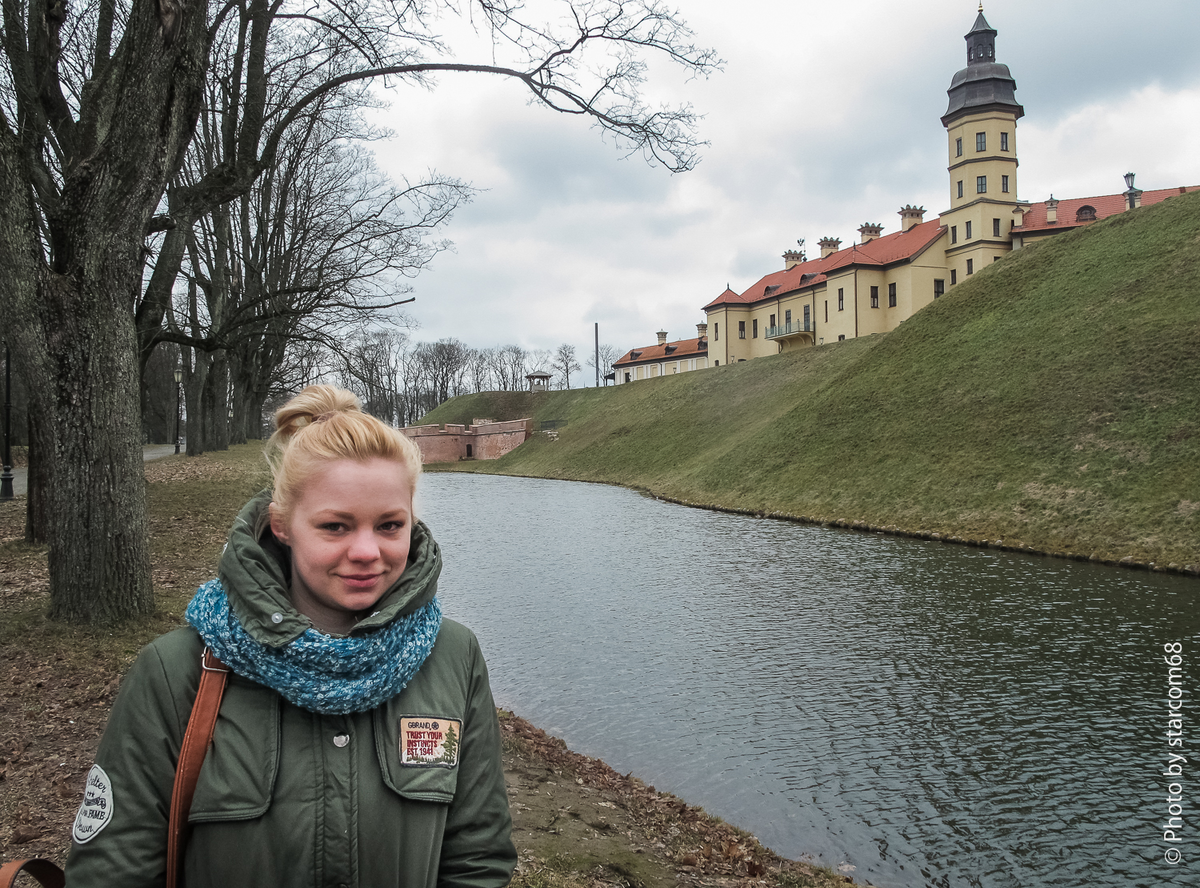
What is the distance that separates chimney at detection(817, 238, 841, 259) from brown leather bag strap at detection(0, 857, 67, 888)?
67.4m

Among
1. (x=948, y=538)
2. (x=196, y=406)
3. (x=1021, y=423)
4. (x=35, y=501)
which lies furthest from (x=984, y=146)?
(x=35, y=501)

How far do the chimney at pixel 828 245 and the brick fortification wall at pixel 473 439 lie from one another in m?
26.8

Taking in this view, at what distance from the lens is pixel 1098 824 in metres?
5.78

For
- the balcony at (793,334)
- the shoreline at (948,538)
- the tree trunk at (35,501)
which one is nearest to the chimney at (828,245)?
the balcony at (793,334)

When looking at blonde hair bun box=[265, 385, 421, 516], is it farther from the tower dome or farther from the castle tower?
the tower dome

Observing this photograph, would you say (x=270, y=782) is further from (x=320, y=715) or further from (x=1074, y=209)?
(x=1074, y=209)

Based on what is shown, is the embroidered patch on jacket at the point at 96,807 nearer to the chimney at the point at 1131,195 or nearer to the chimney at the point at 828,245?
the chimney at the point at 1131,195

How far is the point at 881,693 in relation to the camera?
8.54 meters

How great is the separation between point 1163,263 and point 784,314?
3665cm

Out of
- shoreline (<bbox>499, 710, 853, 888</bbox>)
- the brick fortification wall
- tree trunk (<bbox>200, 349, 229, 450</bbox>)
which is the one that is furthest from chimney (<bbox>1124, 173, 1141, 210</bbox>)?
shoreline (<bbox>499, 710, 853, 888</bbox>)

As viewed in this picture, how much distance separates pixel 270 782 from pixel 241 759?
3.4 inches

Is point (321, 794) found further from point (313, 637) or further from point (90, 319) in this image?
point (90, 319)

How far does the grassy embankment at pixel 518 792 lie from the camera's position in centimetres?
455

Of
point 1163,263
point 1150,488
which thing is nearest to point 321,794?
point 1150,488
